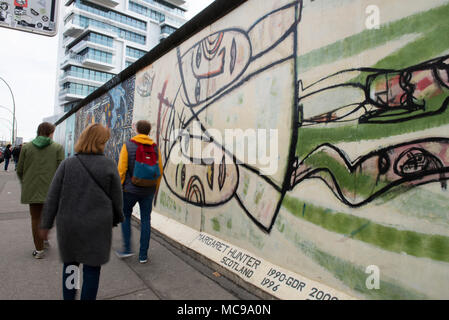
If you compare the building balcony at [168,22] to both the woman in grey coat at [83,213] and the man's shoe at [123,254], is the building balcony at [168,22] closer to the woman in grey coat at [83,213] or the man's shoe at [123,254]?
the man's shoe at [123,254]

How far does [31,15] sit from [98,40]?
52.2 meters

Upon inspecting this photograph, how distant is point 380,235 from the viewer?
6.50 ft

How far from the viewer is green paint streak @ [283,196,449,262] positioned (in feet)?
5.62

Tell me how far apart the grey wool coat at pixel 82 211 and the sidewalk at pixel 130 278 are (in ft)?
2.54

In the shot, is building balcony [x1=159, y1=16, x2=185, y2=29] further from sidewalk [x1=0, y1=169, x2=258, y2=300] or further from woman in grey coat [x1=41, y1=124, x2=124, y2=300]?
woman in grey coat [x1=41, y1=124, x2=124, y2=300]

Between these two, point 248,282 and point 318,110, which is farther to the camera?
point 248,282

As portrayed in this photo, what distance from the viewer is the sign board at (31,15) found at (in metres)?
5.94

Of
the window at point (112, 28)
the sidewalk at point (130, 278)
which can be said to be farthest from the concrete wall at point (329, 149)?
the window at point (112, 28)

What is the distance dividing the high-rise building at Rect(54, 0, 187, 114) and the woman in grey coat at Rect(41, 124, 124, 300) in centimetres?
5547
